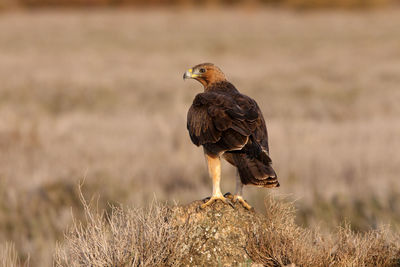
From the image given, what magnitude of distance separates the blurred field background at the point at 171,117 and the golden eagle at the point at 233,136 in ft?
3.30

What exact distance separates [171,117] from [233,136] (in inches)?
499

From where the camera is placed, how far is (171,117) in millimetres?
16312

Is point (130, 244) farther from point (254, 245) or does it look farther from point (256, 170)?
point (256, 170)

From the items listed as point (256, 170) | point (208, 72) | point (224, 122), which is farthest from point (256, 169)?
point (208, 72)

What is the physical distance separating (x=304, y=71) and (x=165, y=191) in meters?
18.0

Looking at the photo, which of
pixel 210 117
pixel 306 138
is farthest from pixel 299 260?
pixel 306 138

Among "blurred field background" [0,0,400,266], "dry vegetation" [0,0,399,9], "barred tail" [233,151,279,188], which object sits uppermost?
"dry vegetation" [0,0,399,9]

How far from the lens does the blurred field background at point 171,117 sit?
32.3 feet

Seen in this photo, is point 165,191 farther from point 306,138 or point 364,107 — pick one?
point 364,107

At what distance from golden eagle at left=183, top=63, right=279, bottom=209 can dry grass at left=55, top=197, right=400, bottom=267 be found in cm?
30

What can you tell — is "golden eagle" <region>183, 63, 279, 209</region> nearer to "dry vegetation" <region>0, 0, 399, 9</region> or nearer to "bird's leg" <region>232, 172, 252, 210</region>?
"bird's leg" <region>232, 172, 252, 210</region>

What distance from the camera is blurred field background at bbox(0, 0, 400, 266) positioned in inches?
388

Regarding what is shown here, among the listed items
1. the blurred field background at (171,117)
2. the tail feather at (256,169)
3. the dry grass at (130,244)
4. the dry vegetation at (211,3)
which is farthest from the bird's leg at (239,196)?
the dry vegetation at (211,3)

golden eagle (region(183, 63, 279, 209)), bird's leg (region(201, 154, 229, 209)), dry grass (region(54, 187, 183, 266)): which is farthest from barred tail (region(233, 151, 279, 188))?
dry grass (region(54, 187, 183, 266))
